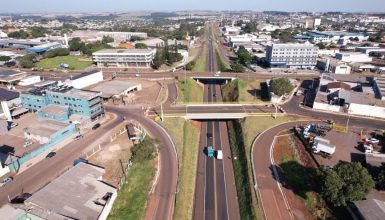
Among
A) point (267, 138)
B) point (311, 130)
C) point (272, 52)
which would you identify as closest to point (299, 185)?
point (267, 138)

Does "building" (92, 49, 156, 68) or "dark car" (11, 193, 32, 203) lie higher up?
"building" (92, 49, 156, 68)

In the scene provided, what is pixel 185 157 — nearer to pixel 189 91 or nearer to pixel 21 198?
pixel 21 198

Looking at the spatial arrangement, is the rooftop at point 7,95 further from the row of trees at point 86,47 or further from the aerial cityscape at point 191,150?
the row of trees at point 86,47

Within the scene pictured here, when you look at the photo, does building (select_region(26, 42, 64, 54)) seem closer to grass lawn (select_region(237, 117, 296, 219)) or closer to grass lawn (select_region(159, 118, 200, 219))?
grass lawn (select_region(159, 118, 200, 219))

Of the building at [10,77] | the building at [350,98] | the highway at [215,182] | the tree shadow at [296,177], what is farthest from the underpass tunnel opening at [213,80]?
the building at [10,77]

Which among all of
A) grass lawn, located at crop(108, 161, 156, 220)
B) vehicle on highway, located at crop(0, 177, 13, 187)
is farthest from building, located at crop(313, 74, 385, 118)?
vehicle on highway, located at crop(0, 177, 13, 187)

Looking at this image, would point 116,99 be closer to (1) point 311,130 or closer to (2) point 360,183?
(1) point 311,130
